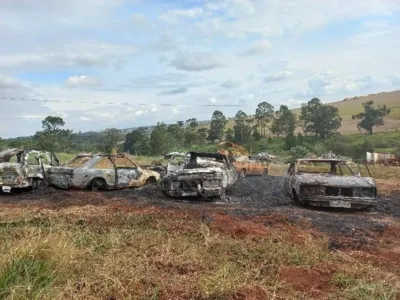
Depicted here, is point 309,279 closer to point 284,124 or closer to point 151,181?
point 151,181

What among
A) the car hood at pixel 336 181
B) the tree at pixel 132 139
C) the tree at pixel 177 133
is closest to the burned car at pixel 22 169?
the car hood at pixel 336 181

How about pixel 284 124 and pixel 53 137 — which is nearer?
pixel 53 137

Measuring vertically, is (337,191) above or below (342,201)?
above

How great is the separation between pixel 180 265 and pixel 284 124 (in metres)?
71.4

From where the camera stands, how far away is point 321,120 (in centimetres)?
7344

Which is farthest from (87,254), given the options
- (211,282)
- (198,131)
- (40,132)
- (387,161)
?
(198,131)

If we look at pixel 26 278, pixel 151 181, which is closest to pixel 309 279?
pixel 26 278

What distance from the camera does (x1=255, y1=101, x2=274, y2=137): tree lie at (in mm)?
81150

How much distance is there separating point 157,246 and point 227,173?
663 cm

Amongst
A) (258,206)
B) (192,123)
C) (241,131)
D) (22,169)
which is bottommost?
(258,206)

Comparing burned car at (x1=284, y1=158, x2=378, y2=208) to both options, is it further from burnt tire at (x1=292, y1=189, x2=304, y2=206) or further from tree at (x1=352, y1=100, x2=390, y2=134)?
tree at (x1=352, y1=100, x2=390, y2=134)

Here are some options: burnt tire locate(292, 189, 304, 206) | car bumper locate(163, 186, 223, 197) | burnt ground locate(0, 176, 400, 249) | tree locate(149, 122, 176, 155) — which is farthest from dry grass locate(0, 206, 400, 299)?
tree locate(149, 122, 176, 155)

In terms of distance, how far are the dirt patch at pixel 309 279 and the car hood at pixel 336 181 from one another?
5087 millimetres

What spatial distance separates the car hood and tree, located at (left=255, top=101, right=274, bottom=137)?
70664 mm
